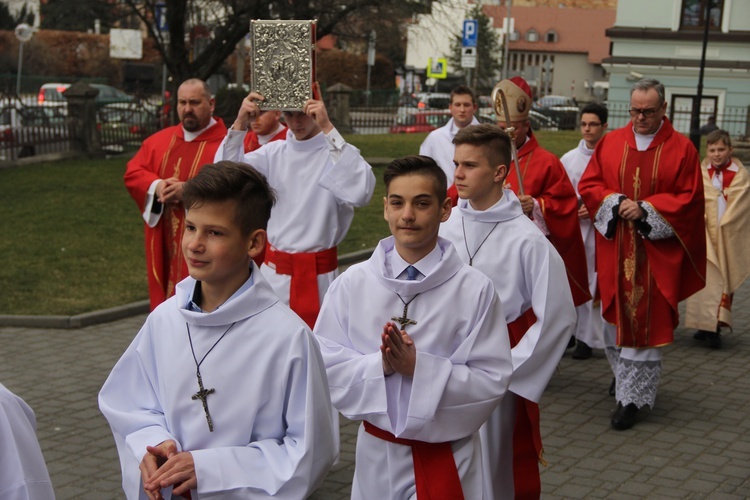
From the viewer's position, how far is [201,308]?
11.6 ft

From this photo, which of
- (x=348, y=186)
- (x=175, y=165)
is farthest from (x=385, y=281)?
(x=175, y=165)

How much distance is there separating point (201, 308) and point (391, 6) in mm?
19948

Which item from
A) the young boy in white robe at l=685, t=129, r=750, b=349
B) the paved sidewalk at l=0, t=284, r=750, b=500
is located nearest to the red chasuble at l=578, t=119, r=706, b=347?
the paved sidewalk at l=0, t=284, r=750, b=500

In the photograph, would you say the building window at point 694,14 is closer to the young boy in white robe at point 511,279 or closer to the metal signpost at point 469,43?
the metal signpost at point 469,43

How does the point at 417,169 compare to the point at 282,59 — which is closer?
the point at 417,169

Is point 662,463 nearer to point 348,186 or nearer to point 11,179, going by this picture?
point 348,186

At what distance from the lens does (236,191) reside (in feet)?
11.4

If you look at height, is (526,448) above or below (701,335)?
above

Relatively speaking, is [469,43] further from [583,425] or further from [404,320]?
[404,320]

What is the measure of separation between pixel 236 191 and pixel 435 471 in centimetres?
130

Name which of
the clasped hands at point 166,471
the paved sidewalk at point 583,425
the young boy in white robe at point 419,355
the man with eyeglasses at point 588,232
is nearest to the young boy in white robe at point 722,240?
the paved sidewalk at point 583,425

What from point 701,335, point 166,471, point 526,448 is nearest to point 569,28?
point 701,335

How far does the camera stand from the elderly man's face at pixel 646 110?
24.1 feet

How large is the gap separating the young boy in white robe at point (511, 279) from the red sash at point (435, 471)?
1.03 meters
